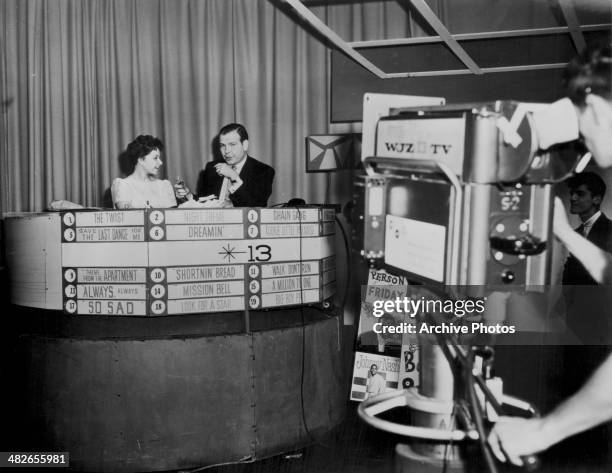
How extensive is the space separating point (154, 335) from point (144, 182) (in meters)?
1.24

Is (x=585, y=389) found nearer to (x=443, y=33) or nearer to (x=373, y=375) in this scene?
(x=443, y=33)

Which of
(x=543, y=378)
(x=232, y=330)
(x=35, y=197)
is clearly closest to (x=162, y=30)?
(x=35, y=197)

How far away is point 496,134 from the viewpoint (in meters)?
1.40

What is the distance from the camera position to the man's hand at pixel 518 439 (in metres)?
1.26

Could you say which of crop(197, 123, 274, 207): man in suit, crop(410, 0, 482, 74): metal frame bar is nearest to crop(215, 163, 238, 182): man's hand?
crop(197, 123, 274, 207): man in suit

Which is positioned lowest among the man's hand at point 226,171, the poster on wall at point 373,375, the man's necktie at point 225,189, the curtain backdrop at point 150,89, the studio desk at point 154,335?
the poster on wall at point 373,375

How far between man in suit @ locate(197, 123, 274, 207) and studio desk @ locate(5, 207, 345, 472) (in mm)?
1024

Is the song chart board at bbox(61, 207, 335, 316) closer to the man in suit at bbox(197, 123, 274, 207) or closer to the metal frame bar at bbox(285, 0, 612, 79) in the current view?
the man in suit at bbox(197, 123, 274, 207)

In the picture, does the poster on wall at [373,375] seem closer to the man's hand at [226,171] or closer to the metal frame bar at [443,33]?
the man's hand at [226,171]

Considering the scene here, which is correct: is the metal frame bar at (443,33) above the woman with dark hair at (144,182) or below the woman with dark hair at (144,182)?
above

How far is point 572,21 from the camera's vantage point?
3762mm

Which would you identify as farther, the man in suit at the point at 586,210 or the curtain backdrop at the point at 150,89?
the curtain backdrop at the point at 150,89

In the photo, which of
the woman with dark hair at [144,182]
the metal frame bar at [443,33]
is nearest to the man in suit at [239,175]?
the woman with dark hair at [144,182]

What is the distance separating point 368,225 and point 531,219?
1.32 ft
